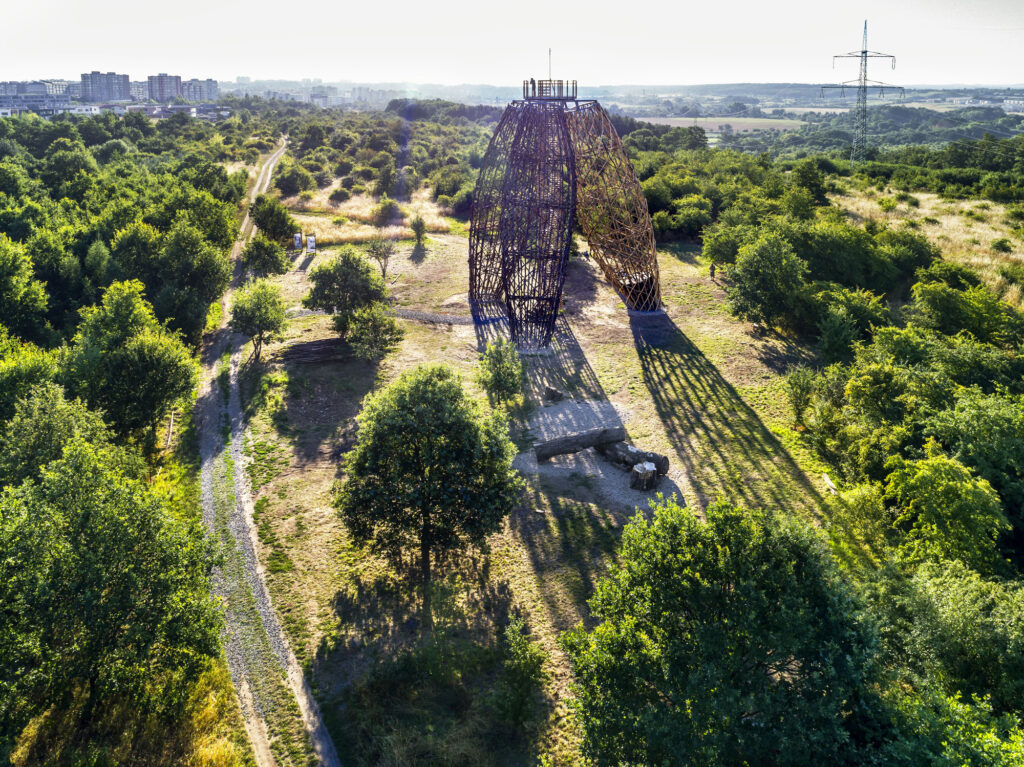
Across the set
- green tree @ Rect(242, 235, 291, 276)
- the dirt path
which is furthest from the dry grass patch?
the dirt path

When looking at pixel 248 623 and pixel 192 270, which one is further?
pixel 192 270

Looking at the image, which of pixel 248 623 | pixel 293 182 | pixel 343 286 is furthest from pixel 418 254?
pixel 248 623

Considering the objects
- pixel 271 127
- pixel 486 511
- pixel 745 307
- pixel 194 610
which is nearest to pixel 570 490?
pixel 486 511

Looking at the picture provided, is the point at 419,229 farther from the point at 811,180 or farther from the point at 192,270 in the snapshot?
the point at 811,180

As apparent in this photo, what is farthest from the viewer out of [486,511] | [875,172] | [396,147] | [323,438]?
[396,147]

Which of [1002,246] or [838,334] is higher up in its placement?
[1002,246]

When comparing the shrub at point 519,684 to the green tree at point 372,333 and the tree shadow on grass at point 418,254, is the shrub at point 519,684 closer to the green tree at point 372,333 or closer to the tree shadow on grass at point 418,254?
the green tree at point 372,333

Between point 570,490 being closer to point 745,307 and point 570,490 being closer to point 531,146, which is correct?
point 745,307
